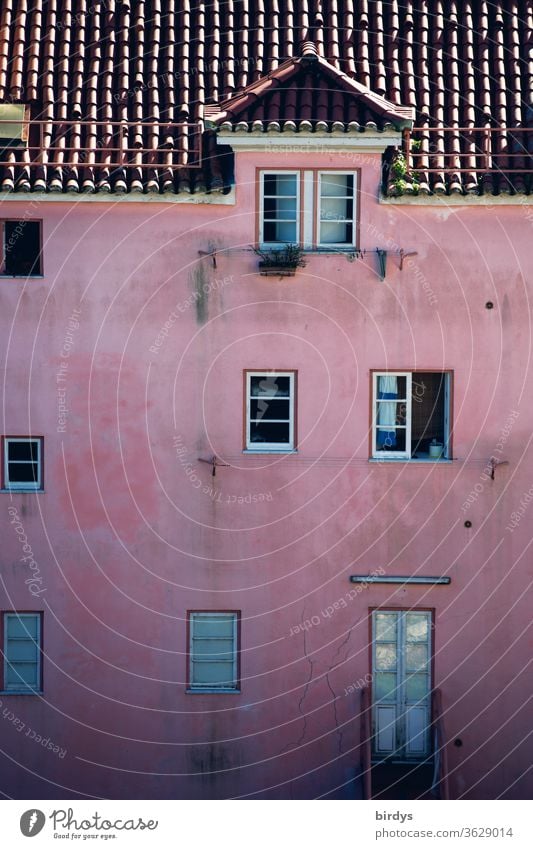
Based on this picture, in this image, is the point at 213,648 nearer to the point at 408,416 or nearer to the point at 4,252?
the point at 408,416

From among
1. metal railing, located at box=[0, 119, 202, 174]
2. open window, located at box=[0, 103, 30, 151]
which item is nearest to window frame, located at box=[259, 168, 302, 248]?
metal railing, located at box=[0, 119, 202, 174]

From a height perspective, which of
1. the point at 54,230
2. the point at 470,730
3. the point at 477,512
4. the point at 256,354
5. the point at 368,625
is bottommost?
the point at 470,730

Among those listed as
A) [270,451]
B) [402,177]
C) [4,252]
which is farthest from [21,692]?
[402,177]

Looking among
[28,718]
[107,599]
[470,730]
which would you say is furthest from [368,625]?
[28,718]

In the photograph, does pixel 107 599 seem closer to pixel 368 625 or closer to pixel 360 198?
pixel 368 625

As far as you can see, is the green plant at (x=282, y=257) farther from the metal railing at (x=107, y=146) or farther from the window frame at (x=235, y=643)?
the window frame at (x=235, y=643)
